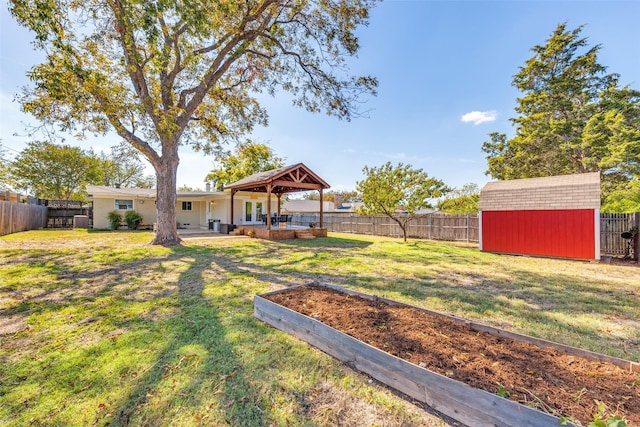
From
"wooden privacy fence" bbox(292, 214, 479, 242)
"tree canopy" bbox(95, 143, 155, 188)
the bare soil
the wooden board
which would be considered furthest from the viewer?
"tree canopy" bbox(95, 143, 155, 188)

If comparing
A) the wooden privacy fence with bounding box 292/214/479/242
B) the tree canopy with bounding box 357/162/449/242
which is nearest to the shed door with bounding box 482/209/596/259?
the tree canopy with bounding box 357/162/449/242

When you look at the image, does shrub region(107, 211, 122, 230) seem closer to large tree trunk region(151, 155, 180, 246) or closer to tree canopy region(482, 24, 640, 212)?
large tree trunk region(151, 155, 180, 246)

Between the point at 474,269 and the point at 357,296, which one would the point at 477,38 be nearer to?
the point at 474,269

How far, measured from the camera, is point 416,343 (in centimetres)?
263

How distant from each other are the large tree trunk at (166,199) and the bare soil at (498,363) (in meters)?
9.80

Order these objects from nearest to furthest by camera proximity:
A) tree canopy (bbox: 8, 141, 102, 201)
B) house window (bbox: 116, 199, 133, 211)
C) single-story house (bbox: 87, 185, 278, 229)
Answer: single-story house (bbox: 87, 185, 278, 229) < house window (bbox: 116, 199, 133, 211) < tree canopy (bbox: 8, 141, 102, 201)

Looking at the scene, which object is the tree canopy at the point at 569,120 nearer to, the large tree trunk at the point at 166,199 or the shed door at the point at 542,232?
the shed door at the point at 542,232

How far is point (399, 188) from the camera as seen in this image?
13.2 meters

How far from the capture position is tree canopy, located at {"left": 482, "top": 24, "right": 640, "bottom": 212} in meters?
15.8

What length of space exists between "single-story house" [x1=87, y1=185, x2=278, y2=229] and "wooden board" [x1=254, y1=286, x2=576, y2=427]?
1574cm

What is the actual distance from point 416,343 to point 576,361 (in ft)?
4.37

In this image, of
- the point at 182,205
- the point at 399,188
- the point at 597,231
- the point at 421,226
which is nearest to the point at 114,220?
the point at 182,205

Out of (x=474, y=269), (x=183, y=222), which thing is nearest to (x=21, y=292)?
(x=474, y=269)

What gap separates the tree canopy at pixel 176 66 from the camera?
7.91 m
